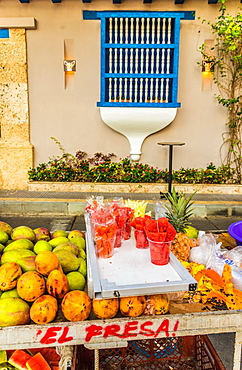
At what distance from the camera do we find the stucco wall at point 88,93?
22.6 ft

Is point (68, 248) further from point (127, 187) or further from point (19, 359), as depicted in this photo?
point (127, 187)

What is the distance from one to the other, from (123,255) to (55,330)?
57 centimetres

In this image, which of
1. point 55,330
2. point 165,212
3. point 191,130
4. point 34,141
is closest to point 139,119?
point 191,130

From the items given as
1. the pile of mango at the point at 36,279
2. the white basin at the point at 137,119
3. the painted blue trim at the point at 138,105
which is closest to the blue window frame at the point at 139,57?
the painted blue trim at the point at 138,105

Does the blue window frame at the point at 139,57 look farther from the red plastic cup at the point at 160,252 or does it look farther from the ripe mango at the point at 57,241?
the red plastic cup at the point at 160,252

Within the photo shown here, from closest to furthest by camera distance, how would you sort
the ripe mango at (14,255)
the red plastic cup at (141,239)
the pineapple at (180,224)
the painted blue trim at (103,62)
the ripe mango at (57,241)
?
the ripe mango at (14,255) → the red plastic cup at (141,239) → the ripe mango at (57,241) → the pineapple at (180,224) → the painted blue trim at (103,62)

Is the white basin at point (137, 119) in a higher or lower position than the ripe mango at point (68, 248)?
higher

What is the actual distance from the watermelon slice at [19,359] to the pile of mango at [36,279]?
0.82 ft

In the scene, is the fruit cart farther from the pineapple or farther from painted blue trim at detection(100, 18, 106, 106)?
painted blue trim at detection(100, 18, 106, 106)

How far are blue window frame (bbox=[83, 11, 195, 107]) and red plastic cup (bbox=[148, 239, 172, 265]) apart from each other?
5.42m

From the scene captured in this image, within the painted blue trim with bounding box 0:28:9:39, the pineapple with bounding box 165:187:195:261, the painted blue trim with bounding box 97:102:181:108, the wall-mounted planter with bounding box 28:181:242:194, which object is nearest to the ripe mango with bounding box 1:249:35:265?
the pineapple with bounding box 165:187:195:261

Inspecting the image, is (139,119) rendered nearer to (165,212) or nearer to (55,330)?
(165,212)

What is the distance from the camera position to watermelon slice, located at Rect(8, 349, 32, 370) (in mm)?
1660

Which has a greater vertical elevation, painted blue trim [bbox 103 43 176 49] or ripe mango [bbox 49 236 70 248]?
painted blue trim [bbox 103 43 176 49]
